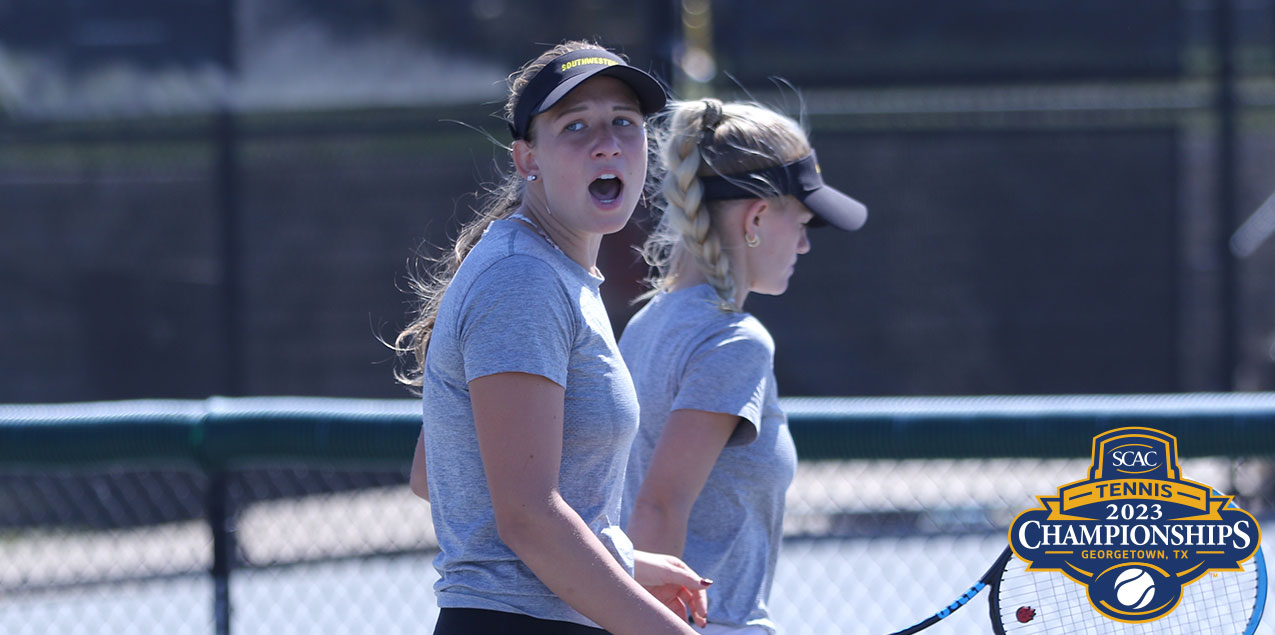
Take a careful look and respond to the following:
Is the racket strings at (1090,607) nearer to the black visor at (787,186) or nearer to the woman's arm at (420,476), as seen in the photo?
the black visor at (787,186)

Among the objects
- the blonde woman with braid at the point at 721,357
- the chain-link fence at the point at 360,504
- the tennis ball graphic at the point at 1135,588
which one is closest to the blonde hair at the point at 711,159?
the blonde woman with braid at the point at 721,357

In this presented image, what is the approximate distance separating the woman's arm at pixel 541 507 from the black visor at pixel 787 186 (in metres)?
0.68

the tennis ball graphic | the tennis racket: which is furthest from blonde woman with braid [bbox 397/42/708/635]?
the tennis ball graphic

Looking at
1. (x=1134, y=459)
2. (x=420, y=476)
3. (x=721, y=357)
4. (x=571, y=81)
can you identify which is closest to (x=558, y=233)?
(x=571, y=81)

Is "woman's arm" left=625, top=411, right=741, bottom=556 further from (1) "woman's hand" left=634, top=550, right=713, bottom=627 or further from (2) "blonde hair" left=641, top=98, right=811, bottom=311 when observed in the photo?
(2) "blonde hair" left=641, top=98, right=811, bottom=311

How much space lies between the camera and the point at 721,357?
187 centimetres

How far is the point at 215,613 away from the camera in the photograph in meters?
2.79

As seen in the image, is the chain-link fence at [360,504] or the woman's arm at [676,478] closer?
the woman's arm at [676,478]

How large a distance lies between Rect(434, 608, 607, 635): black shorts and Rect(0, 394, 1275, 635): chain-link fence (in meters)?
0.87

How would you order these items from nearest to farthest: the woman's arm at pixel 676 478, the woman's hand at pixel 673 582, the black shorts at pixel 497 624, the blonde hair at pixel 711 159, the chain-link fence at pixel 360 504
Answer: the black shorts at pixel 497 624
the woman's hand at pixel 673 582
the woman's arm at pixel 676 478
the blonde hair at pixel 711 159
the chain-link fence at pixel 360 504

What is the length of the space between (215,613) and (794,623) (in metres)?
2.06

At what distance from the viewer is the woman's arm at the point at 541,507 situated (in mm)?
1421

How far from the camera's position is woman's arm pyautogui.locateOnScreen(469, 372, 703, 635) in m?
1.42

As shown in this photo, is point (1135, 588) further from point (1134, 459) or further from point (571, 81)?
point (571, 81)
